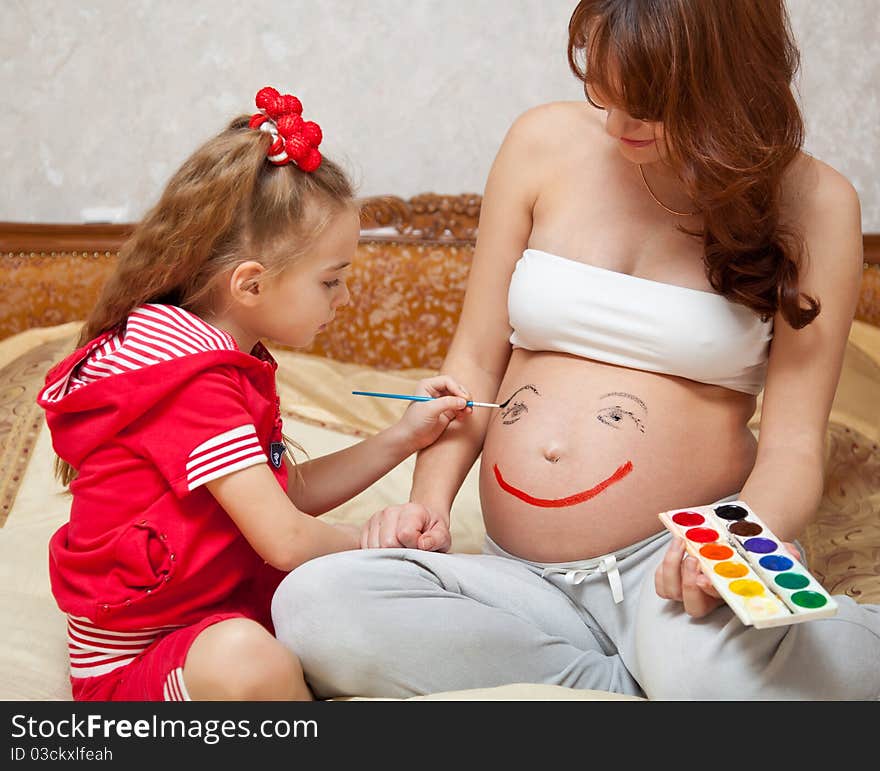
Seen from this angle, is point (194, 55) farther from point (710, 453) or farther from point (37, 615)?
point (710, 453)

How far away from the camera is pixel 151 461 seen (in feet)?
3.85

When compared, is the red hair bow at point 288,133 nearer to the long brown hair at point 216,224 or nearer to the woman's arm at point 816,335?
the long brown hair at point 216,224

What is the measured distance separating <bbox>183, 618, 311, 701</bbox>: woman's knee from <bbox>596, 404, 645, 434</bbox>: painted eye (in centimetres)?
49

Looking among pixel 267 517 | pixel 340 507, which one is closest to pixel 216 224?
pixel 267 517

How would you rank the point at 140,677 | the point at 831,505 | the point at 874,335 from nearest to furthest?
the point at 140,677 → the point at 831,505 → the point at 874,335

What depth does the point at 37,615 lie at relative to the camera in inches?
56.0

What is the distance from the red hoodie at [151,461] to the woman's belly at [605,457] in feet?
1.13

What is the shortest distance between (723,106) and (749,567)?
553mm

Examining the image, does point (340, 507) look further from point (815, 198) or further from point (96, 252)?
point (96, 252)

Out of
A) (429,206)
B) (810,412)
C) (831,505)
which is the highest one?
(810,412)

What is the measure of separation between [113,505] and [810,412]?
858mm

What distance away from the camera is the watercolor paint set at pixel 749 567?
946mm

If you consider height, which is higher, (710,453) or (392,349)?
(710,453)
